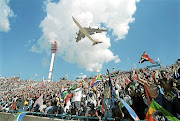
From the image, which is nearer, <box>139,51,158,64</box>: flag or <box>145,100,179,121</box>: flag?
<box>145,100,179,121</box>: flag

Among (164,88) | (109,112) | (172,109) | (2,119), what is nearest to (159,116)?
(172,109)

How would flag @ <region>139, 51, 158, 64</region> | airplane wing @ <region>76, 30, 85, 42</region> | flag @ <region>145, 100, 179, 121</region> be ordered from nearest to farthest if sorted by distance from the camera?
1. flag @ <region>145, 100, 179, 121</region>
2. flag @ <region>139, 51, 158, 64</region>
3. airplane wing @ <region>76, 30, 85, 42</region>

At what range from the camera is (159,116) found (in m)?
3.30

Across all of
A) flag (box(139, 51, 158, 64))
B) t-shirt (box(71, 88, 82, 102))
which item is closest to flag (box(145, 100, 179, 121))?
flag (box(139, 51, 158, 64))

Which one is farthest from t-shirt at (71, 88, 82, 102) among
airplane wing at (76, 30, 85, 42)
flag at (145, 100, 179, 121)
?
airplane wing at (76, 30, 85, 42)

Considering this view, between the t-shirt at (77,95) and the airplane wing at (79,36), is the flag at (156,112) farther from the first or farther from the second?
the airplane wing at (79,36)

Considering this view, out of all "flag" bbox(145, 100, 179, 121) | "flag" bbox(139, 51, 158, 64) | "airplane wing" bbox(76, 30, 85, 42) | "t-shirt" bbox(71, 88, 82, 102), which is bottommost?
"flag" bbox(145, 100, 179, 121)

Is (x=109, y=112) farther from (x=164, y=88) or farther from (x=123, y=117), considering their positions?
(x=164, y=88)

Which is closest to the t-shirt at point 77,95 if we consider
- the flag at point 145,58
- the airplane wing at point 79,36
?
the flag at point 145,58

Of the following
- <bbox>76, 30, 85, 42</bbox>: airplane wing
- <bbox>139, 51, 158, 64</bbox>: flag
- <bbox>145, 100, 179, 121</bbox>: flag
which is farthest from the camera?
<bbox>76, 30, 85, 42</bbox>: airplane wing

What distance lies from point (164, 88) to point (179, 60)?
899 centimetres

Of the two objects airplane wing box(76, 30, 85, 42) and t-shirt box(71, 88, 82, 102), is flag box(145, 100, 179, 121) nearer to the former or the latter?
t-shirt box(71, 88, 82, 102)

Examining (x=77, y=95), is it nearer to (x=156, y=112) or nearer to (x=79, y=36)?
(x=156, y=112)

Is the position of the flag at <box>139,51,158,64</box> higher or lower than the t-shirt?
higher
